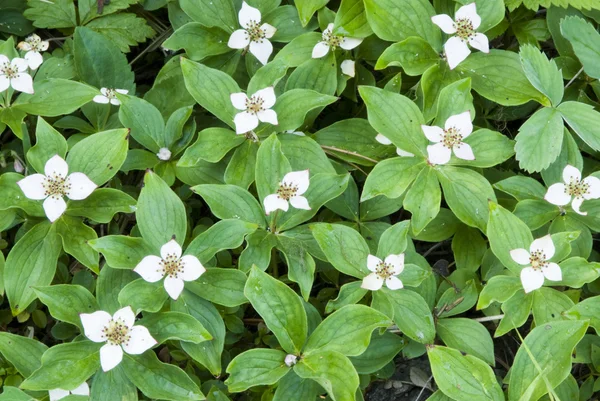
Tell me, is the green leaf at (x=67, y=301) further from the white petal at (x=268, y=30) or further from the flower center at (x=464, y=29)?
the flower center at (x=464, y=29)

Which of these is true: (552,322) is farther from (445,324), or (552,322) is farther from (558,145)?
(558,145)

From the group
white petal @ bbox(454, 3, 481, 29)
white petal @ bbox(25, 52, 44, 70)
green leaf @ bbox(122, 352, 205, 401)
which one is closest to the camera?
green leaf @ bbox(122, 352, 205, 401)

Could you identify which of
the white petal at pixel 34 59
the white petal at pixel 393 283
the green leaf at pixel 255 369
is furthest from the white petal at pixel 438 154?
the white petal at pixel 34 59

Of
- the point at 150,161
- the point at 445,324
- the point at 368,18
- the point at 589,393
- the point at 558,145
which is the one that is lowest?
the point at 589,393

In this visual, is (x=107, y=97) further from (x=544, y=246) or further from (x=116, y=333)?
(x=544, y=246)

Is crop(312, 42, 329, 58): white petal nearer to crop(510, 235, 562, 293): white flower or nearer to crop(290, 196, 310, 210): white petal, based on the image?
crop(290, 196, 310, 210): white petal

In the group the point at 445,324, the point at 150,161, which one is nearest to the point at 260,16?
the point at 150,161

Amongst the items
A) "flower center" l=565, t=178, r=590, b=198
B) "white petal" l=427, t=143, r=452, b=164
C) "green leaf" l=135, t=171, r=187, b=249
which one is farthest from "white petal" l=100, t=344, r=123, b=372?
"flower center" l=565, t=178, r=590, b=198
